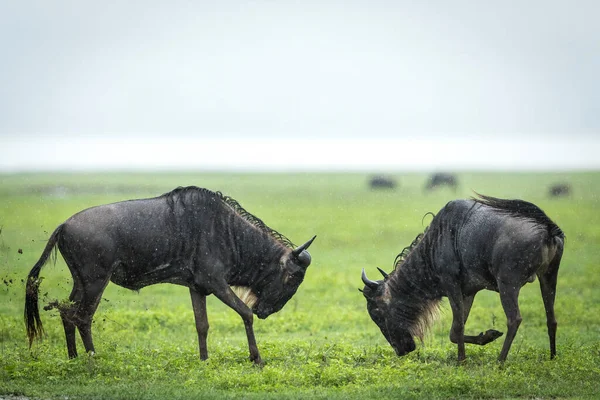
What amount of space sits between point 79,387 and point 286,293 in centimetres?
348

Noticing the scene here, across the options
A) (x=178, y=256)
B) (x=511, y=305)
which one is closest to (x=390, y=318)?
(x=511, y=305)

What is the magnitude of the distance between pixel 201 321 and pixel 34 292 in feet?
7.73

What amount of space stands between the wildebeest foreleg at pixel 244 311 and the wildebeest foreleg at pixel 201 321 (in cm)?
37

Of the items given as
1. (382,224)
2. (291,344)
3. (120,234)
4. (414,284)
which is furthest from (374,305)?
(382,224)

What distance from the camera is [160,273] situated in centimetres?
1211

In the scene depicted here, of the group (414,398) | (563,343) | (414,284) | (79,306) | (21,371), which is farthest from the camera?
(563,343)

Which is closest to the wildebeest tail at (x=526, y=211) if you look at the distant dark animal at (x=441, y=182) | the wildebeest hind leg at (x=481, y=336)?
the wildebeest hind leg at (x=481, y=336)

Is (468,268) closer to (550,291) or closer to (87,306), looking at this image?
(550,291)

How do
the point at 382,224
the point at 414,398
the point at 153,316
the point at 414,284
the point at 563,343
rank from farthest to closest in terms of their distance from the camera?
the point at 382,224 < the point at 153,316 < the point at 563,343 < the point at 414,284 < the point at 414,398

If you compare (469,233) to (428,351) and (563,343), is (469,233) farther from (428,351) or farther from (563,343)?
(563,343)

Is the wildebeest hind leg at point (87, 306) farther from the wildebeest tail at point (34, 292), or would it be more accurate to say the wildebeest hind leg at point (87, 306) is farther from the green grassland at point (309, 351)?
the wildebeest tail at point (34, 292)

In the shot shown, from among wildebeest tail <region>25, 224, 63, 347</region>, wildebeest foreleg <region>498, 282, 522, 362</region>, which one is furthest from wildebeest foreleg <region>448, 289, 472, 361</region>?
wildebeest tail <region>25, 224, 63, 347</region>

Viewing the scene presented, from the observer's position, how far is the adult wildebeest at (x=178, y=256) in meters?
11.6

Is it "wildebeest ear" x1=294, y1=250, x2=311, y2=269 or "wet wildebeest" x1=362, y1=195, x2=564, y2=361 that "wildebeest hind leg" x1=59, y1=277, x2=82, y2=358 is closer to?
"wildebeest ear" x1=294, y1=250, x2=311, y2=269
